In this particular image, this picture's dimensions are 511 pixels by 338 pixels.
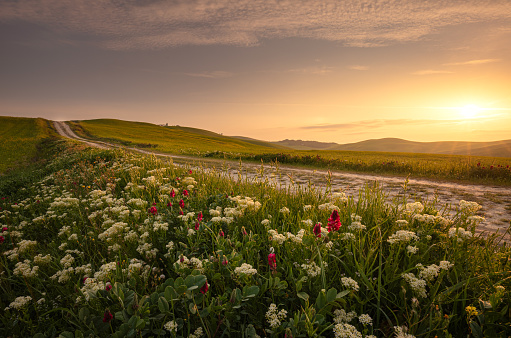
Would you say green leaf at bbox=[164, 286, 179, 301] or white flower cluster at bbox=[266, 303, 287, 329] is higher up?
green leaf at bbox=[164, 286, 179, 301]

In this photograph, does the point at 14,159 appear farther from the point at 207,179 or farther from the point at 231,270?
the point at 231,270

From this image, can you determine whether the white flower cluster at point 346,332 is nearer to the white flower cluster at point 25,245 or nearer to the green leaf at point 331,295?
the green leaf at point 331,295

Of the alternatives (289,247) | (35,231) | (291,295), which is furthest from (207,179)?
(291,295)

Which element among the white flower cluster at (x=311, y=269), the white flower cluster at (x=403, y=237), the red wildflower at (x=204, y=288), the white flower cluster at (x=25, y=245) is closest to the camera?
the red wildflower at (x=204, y=288)

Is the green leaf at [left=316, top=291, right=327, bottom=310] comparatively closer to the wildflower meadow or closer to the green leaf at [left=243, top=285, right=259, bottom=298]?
the wildflower meadow

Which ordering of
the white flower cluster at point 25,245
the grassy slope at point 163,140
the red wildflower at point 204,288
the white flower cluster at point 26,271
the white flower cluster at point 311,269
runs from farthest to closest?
the grassy slope at point 163,140, the white flower cluster at point 25,245, the white flower cluster at point 26,271, the white flower cluster at point 311,269, the red wildflower at point 204,288

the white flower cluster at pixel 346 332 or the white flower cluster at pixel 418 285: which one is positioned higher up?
the white flower cluster at pixel 418 285

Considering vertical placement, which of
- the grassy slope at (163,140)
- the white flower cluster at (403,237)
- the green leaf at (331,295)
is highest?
the grassy slope at (163,140)

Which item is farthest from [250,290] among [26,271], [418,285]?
[26,271]

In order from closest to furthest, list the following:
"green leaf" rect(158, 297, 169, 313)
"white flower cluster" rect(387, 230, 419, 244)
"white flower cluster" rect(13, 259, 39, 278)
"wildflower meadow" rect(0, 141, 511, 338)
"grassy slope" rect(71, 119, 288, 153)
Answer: "green leaf" rect(158, 297, 169, 313), "wildflower meadow" rect(0, 141, 511, 338), "white flower cluster" rect(387, 230, 419, 244), "white flower cluster" rect(13, 259, 39, 278), "grassy slope" rect(71, 119, 288, 153)

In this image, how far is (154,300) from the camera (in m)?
2.14

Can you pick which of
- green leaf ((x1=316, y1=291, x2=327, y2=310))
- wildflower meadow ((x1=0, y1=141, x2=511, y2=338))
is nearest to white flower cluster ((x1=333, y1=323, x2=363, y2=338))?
wildflower meadow ((x1=0, y1=141, x2=511, y2=338))

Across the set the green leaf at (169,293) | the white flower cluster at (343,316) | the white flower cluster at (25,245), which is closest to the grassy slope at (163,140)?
the white flower cluster at (25,245)

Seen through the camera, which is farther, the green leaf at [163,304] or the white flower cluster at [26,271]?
the white flower cluster at [26,271]
